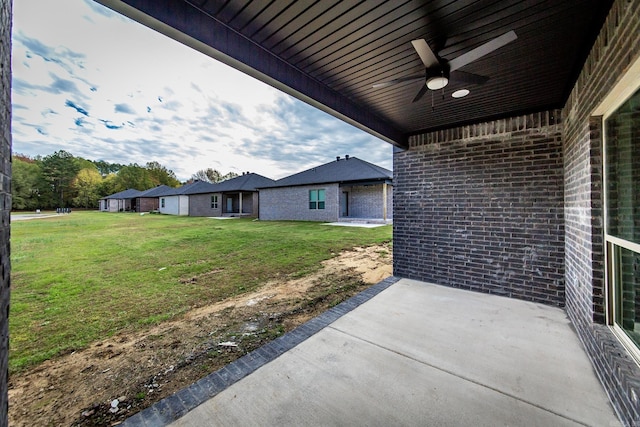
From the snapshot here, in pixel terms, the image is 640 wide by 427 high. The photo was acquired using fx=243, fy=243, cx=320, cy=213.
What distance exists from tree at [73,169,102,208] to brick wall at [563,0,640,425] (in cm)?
5959

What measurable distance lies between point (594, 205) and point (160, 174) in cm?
6653

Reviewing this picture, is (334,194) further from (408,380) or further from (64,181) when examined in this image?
(64,181)

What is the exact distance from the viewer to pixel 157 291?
14.2 ft

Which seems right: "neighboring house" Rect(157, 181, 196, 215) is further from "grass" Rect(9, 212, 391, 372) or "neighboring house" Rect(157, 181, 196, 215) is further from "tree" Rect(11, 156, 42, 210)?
"grass" Rect(9, 212, 391, 372)

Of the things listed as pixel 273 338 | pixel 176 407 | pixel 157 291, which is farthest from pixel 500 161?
pixel 157 291

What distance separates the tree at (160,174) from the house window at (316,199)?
50.2m

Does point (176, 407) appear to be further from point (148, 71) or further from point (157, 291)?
point (148, 71)

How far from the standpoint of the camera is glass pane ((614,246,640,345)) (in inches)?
73.8

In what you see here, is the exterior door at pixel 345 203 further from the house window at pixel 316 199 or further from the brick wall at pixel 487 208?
the brick wall at pixel 487 208

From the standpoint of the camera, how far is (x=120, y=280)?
4.89 m

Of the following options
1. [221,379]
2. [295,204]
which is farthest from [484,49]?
[295,204]

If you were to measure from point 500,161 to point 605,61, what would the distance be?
224 centimetres

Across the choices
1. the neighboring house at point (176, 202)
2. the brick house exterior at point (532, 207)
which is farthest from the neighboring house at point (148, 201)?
the brick house exterior at point (532, 207)

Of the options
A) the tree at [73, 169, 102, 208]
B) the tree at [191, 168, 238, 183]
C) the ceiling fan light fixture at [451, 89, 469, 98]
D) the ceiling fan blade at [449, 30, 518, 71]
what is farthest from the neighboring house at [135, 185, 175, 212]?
the ceiling fan blade at [449, 30, 518, 71]
